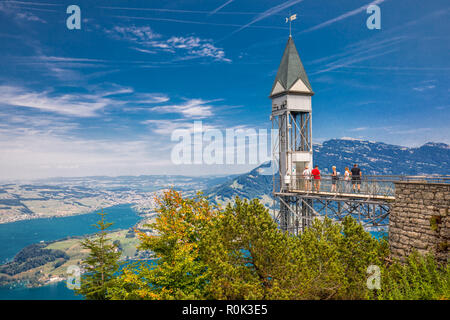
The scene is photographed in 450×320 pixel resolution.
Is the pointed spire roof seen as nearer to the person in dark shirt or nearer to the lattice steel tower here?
the lattice steel tower

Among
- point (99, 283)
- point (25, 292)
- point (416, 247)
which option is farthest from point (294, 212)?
point (25, 292)

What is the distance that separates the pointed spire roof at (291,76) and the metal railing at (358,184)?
8.88 metres

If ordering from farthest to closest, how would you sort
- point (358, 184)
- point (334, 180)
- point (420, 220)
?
point (334, 180), point (358, 184), point (420, 220)

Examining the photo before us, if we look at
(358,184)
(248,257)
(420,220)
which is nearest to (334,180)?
(358,184)

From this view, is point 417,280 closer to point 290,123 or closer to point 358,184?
point 358,184

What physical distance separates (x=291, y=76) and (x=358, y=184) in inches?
534

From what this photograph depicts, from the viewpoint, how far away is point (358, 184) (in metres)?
19.9

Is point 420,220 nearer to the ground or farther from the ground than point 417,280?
farther from the ground

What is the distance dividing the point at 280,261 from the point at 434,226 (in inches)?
299
